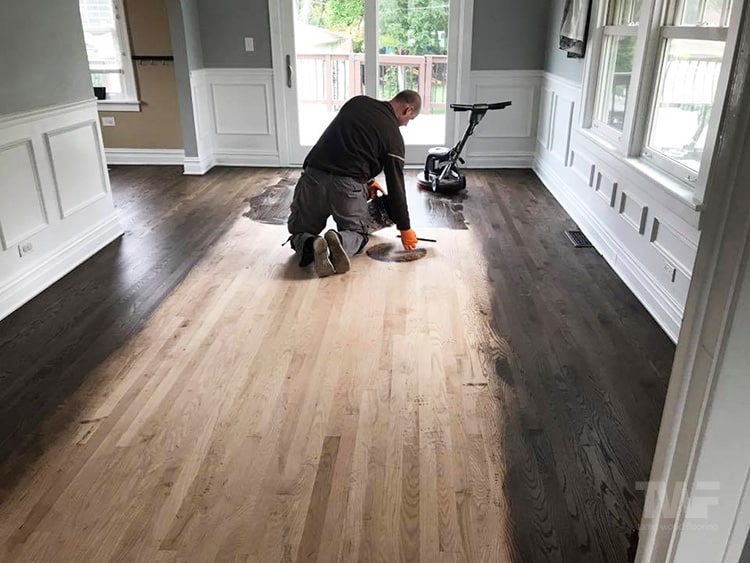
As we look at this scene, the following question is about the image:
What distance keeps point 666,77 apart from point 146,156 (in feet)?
17.0

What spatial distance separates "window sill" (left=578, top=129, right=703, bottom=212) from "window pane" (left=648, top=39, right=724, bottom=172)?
95mm

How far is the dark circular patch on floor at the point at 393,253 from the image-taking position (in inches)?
154

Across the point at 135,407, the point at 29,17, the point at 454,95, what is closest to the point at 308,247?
the point at 135,407

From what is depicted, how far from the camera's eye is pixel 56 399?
2.44 m

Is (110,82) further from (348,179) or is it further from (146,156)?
(348,179)

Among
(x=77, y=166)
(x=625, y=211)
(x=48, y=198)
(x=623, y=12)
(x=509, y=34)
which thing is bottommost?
(x=625, y=211)

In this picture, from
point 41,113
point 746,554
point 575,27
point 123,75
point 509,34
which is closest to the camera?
point 746,554

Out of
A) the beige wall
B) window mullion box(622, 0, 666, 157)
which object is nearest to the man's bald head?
window mullion box(622, 0, 666, 157)

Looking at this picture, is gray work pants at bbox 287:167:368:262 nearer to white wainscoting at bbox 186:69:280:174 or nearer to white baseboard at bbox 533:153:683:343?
white baseboard at bbox 533:153:683:343

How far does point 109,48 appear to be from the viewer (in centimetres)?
618

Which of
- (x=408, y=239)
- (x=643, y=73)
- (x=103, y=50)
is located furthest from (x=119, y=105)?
(x=643, y=73)

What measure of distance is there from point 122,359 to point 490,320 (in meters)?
1.76

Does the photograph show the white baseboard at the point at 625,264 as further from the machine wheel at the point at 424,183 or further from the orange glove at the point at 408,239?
the orange glove at the point at 408,239

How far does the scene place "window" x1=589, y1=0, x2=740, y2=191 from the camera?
2.81 m
